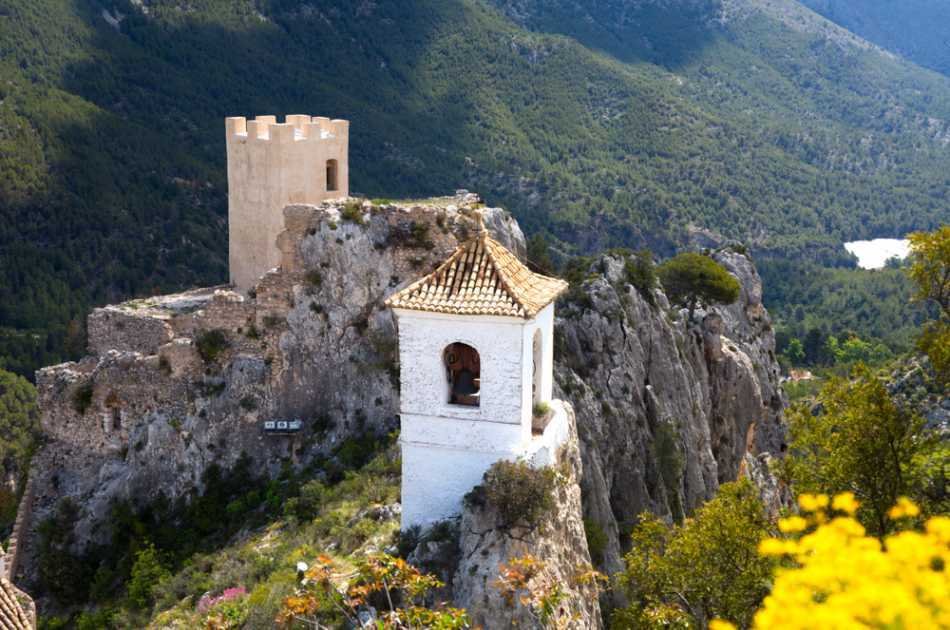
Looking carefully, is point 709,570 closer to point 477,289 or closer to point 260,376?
point 477,289

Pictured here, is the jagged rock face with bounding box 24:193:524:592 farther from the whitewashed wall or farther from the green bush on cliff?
the green bush on cliff

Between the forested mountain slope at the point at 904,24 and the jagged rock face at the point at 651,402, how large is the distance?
528 ft

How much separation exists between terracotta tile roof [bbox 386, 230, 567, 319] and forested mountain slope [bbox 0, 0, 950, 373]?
36359 millimetres

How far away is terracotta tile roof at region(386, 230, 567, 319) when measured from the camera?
15734mm

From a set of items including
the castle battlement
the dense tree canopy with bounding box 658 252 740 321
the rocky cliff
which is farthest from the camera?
the dense tree canopy with bounding box 658 252 740 321

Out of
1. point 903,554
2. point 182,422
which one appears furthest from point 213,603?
point 903,554

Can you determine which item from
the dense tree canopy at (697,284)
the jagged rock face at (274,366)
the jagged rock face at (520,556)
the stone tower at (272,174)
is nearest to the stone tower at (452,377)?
the jagged rock face at (520,556)

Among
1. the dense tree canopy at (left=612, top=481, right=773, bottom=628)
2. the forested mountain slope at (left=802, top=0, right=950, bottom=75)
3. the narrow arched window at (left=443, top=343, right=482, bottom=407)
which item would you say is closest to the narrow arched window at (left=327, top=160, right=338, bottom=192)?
the narrow arched window at (left=443, top=343, right=482, bottom=407)

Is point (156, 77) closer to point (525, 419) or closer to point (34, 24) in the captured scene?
point (34, 24)

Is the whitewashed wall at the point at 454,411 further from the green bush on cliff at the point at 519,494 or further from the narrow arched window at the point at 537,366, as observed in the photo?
the narrow arched window at the point at 537,366

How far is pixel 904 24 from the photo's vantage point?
19238cm

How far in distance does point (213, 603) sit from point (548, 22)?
315 feet

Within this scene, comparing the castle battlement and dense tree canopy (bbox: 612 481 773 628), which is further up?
the castle battlement

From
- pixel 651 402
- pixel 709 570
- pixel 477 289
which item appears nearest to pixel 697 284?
pixel 651 402
